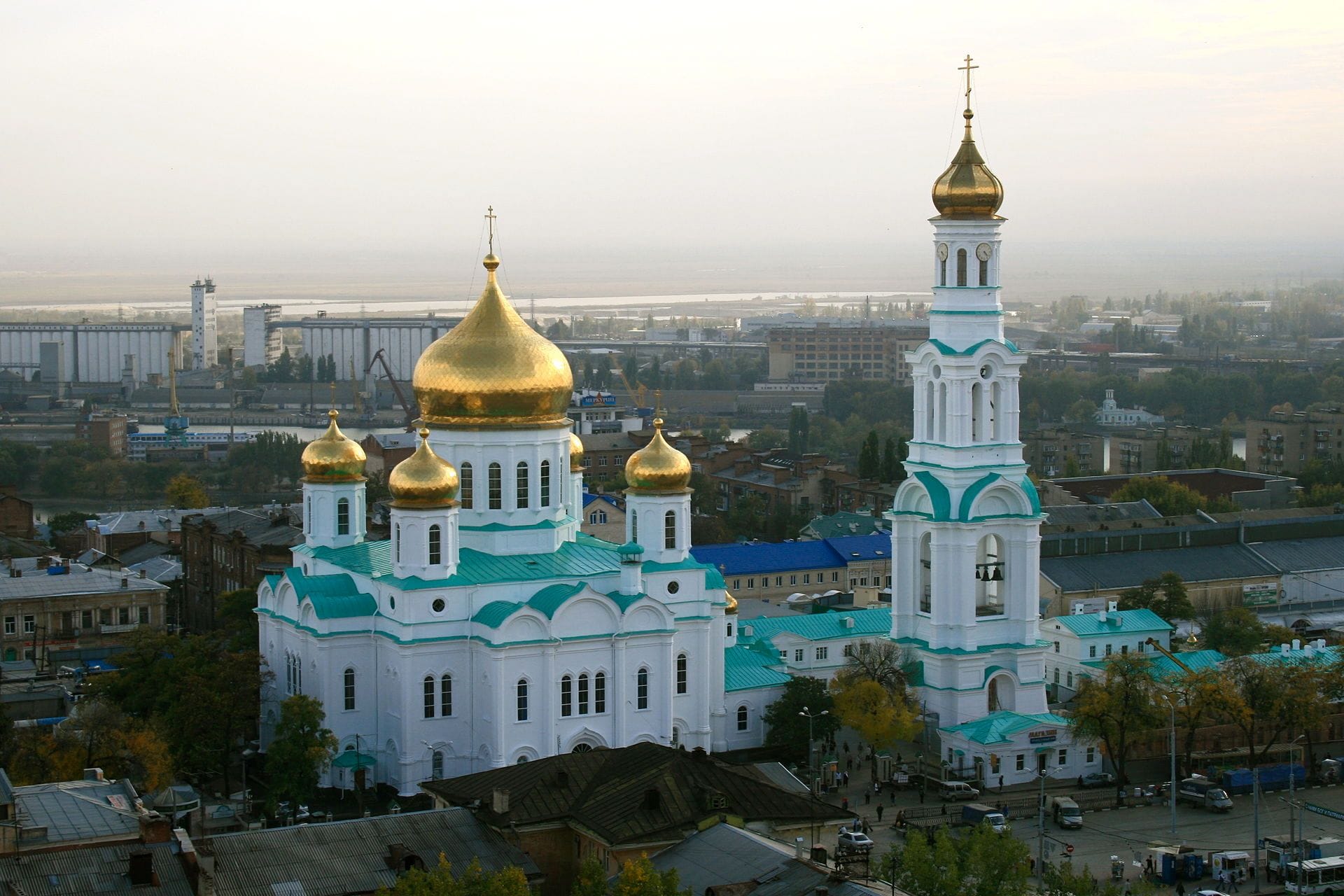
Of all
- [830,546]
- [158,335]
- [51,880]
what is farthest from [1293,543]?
[158,335]

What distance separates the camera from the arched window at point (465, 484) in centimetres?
3484

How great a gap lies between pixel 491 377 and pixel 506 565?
323cm

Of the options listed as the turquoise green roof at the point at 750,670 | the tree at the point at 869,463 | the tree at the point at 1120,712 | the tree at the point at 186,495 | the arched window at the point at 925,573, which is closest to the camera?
the tree at the point at 1120,712

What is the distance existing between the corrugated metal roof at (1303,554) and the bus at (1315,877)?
21135 millimetres

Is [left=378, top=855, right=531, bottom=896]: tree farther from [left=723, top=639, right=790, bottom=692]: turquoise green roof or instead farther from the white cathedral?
[left=723, top=639, right=790, bottom=692]: turquoise green roof

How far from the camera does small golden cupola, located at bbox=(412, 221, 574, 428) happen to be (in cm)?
3484

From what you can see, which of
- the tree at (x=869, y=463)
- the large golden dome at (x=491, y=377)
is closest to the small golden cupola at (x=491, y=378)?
the large golden dome at (x=491, y=377)

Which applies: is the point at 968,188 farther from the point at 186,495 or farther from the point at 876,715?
the point at 186,495

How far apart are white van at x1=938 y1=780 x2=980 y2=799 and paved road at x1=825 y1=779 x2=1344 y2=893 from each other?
0.19m

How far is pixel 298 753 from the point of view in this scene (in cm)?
3142

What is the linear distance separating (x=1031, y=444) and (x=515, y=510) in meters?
55.4

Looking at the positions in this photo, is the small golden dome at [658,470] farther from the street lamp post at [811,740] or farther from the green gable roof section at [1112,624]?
the green gable roof section at [1112,624]

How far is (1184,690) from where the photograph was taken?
3447 centimetres

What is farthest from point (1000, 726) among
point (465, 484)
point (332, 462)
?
point (332, 462)
